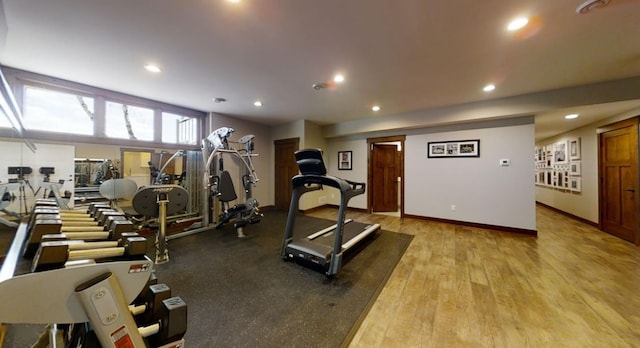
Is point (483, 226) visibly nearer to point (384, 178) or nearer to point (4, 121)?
point (384, 178)

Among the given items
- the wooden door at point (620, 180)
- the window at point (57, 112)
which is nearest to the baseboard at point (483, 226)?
the wooden door at point (620, 180)

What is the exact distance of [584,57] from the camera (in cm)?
240

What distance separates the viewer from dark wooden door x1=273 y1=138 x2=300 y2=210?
584 cm

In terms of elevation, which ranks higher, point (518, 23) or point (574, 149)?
point (518, 23)

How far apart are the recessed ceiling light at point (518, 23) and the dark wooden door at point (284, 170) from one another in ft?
14.8

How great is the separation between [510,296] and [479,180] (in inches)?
115

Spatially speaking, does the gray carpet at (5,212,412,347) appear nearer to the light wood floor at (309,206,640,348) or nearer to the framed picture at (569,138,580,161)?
the light wood floor at (309,206,640,348)

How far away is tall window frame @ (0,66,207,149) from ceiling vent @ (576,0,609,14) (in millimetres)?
4705

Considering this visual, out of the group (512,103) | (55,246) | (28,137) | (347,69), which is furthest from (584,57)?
(28,137)

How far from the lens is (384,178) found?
596 cm

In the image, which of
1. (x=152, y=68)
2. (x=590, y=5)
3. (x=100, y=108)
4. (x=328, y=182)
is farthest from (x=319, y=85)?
(x=100, y=108)

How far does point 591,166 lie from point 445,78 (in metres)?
4.27

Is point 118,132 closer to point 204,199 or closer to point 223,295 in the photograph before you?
point 204,199

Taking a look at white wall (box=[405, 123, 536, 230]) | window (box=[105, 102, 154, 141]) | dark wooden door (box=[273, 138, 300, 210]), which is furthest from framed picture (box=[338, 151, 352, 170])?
window (box=[105, 102, 154, 141])
